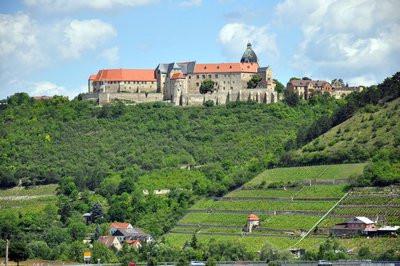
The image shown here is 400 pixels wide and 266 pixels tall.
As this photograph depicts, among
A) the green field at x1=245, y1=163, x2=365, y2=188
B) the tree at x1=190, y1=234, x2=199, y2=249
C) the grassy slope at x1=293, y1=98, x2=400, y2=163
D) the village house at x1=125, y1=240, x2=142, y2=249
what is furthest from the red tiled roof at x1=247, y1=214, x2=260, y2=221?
the grassy slope at x1=293, y1=98, x2=400, y2=163

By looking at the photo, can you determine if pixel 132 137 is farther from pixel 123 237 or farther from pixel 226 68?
pixel 123 237

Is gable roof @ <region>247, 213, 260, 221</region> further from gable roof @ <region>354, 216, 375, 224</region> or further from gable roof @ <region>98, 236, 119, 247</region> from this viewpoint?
gable roof @ <region>98, 236, 119, 247</region>

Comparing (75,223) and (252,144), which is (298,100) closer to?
(252,144)

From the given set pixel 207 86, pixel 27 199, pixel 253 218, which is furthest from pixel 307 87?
pixel 253 218

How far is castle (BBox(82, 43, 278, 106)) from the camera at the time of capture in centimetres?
15900

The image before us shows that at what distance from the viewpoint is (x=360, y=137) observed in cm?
12438

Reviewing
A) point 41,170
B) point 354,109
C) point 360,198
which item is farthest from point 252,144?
point 360,198

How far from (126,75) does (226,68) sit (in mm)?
12998

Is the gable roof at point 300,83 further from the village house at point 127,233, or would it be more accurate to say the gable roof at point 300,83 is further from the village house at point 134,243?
the village house at point 134,243

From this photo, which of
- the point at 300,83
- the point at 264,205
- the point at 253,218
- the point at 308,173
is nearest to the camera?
the point at 253,218

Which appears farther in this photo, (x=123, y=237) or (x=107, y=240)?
(x=123, y=237)

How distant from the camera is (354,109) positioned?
134875mm

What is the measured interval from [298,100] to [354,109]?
25.0 m

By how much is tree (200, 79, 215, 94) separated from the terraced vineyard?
33.5 meters
